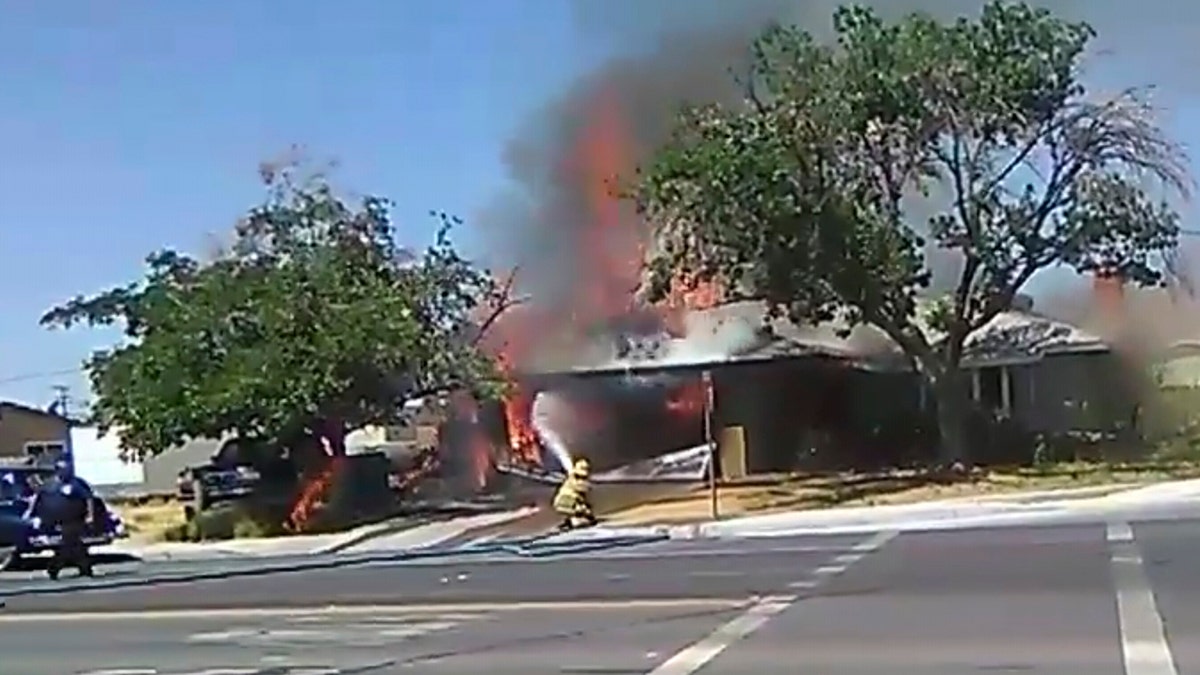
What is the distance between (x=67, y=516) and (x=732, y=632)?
16082 mm

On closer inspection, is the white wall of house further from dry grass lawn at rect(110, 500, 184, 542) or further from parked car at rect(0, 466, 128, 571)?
parked car at rect(0, 466, 128, 571)

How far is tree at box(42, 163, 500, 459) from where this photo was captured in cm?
3384

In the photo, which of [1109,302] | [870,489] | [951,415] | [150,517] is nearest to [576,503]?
[870,489]

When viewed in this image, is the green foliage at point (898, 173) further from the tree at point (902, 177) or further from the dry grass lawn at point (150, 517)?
the dry grass lawn at point (150, 517)

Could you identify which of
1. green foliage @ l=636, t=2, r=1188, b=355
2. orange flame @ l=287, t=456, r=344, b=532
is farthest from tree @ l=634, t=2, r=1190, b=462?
orange flame @ l=287, t=456, r=344, b=532

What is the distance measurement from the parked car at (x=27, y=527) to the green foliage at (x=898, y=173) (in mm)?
10845

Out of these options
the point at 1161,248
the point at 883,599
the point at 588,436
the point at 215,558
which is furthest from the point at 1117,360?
the point at 883,599

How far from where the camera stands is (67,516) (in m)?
28.3

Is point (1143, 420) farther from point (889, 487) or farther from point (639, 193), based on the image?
point (639, 193)

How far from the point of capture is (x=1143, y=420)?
140ft

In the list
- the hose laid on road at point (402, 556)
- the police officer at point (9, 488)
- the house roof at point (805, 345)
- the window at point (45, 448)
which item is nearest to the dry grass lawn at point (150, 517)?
the police officer at point (9, 488)

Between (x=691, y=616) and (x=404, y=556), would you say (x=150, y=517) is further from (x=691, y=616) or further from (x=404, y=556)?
(x=691, y=616)

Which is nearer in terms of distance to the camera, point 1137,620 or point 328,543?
point 1137,620

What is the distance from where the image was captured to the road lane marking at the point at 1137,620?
39.0 ft
